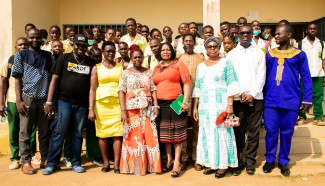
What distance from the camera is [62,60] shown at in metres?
4.11

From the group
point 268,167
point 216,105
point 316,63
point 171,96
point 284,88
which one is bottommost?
point 268,167

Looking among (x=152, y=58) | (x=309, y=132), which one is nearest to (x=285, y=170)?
(x=309, y=132)

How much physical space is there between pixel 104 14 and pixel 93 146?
4.80 meters

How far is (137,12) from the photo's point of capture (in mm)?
8469

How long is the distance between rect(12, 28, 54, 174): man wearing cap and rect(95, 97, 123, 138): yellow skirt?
29.6 inches

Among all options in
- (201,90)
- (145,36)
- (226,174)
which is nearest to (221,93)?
(201,90)

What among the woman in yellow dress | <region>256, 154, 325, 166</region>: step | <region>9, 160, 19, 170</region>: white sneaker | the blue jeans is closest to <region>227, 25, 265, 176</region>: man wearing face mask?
<region>256, 154, 325, 166</region>: step

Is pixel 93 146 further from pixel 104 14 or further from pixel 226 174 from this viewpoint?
pixel 104 14

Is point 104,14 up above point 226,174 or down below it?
above

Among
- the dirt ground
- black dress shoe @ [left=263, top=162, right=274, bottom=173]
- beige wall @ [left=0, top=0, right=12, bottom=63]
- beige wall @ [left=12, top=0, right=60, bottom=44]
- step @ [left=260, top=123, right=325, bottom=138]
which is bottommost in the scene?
the dirt ground

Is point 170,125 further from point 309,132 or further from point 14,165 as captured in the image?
point 309,132

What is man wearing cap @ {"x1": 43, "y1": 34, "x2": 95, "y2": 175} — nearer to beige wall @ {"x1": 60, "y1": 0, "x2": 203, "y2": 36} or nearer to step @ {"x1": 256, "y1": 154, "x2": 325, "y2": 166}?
step @ {"x1": 256, "y1": 154, "x2": 325, "y2": 166}

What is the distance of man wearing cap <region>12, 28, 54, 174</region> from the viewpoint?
411 centimetres

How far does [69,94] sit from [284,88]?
287 cm
